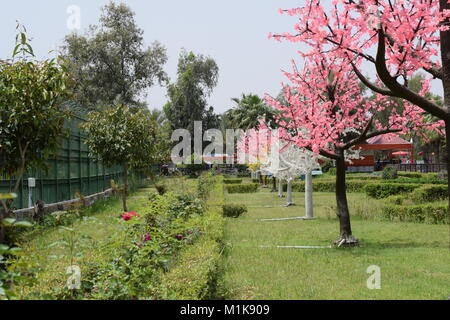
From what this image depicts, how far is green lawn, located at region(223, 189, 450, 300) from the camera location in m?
6.72

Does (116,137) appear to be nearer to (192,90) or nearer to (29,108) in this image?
(29,108)

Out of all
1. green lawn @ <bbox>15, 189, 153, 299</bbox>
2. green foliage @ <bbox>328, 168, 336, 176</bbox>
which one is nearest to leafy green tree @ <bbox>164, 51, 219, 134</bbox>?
green foliage @ <bbox>328, 168, 336, 176</bbox>

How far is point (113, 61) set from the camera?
1501 inches

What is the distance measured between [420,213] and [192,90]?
122 feet

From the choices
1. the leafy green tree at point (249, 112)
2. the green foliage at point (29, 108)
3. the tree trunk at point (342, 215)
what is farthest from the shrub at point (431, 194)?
the leafy green tree at point (249, 112)

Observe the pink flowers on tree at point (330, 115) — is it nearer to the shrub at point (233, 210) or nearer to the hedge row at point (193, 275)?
the hedge row at point (193, 275)

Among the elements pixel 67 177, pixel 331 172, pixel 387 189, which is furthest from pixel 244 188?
pixel 331 172

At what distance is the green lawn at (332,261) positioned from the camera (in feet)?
22.0

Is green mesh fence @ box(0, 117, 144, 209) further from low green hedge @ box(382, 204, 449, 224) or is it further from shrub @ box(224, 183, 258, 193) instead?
low green hedge @ box(382, 204, 449, 224)

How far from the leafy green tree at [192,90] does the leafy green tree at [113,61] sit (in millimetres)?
8452

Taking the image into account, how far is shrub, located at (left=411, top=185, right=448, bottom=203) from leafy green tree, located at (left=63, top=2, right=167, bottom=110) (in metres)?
25.0

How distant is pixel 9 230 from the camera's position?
6652mm

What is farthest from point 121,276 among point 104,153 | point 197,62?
point 197,62
